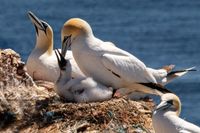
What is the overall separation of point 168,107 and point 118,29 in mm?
30019

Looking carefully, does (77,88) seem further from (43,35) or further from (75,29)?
(43,35)

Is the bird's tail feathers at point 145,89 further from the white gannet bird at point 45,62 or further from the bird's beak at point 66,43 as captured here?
the bird's beak at point 66,43

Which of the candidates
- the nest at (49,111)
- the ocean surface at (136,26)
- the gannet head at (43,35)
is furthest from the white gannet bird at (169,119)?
the ocean surface at (136,26)

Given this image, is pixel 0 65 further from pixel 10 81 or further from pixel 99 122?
pixel 99 122

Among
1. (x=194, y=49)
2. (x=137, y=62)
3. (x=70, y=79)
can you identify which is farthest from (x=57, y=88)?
(x=194, y=49)

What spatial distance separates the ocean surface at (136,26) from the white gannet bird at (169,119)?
18431mm

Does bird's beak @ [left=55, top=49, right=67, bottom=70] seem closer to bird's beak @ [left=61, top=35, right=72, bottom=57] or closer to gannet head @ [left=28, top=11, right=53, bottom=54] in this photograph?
bird's beak @ [left=61, top=35, right=72, bottom=57]

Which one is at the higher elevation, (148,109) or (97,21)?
(148,109)

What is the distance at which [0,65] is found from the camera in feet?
50.5

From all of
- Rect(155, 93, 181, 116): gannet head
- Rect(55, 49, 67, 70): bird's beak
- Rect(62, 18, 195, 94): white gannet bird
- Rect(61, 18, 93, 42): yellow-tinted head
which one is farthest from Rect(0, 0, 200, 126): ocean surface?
Rect(155, 93, 181, 116): gannet head

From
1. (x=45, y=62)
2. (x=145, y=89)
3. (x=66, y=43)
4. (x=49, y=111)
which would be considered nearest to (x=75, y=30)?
(x=66, y=43)

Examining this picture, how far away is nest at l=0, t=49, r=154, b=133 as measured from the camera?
14906 mm

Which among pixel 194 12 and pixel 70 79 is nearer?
pixel 70 79

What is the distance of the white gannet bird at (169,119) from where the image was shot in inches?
584
